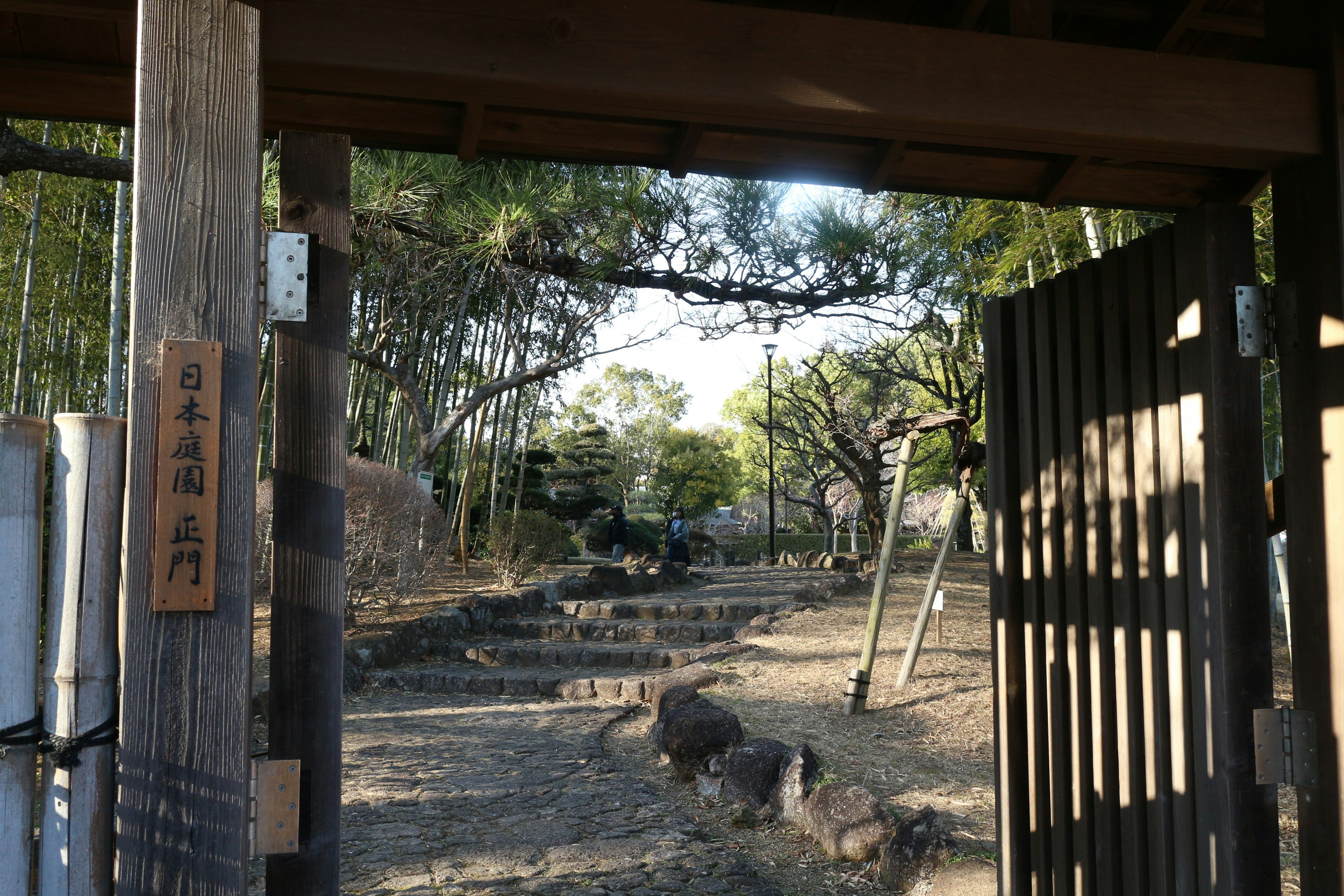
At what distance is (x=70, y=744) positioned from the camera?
5.05 feet

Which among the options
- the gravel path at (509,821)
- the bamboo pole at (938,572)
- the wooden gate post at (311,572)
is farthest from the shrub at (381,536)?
the wooden gate post at (311,572)

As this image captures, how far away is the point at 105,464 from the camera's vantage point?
1.56 meters

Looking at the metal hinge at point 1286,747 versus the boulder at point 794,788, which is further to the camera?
the boulder at point 794,788

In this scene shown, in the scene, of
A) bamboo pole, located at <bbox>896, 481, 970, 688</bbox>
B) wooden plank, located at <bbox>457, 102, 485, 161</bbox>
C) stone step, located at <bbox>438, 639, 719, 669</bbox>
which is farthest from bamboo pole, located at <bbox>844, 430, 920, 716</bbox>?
wooden plank, located at <bbox>457, 102, 485, 161</bbox>

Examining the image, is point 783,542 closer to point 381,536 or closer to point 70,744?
point 381,536

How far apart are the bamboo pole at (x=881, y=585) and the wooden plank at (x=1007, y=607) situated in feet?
7.72

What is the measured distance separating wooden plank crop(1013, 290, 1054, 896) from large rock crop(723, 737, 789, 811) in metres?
1.75

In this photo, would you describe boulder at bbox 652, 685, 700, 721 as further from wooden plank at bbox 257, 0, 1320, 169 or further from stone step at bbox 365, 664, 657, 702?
wooden plank at bbox 257, 0, 1320, 169

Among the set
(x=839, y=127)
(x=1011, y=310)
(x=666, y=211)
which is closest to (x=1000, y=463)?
(x=1011, y=310)

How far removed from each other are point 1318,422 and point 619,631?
7.55 meters

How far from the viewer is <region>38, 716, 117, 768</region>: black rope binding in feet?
5.04

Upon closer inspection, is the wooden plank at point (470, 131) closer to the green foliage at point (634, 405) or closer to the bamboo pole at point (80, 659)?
the bamboo pole at point (80, 659)

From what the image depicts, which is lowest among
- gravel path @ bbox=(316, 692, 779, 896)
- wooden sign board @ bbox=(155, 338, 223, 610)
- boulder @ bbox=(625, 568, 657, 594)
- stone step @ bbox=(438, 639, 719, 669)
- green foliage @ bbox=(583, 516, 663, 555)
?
gravel path @ bbox=(316, 692, 779, 896)

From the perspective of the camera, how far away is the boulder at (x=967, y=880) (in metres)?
2.91
